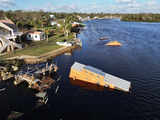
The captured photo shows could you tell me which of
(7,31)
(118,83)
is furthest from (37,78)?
(7,31)

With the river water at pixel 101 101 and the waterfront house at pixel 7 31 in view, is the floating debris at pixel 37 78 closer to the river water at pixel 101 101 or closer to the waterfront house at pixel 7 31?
the river water at pixel 101 101

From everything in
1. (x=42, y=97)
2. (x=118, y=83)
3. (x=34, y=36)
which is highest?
(x=34, y=36)

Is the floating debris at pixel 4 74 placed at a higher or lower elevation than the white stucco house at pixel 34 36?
lower

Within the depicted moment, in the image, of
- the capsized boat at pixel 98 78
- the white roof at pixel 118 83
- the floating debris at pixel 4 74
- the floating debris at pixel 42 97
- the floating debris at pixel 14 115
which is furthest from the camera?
the floating debris at pixel 4 74

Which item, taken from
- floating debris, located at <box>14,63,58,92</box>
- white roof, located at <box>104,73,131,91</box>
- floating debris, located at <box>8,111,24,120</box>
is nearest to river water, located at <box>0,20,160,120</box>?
floating debris, located at <box>8,111,24,120</box>

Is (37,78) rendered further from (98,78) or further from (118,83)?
(118,83)

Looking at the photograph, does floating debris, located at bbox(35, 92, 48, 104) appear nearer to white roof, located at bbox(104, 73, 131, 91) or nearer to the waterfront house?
white roof, located at bbox(104, 73, 131, 91)

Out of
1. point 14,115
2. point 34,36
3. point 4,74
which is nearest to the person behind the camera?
point 14,115

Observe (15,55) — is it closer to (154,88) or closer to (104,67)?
(104,67)

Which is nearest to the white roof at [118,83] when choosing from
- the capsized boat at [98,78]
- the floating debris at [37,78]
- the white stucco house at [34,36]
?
the capsized boat at [98,78]

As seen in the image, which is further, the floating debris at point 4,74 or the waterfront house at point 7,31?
the waterfront house at point 7,31
